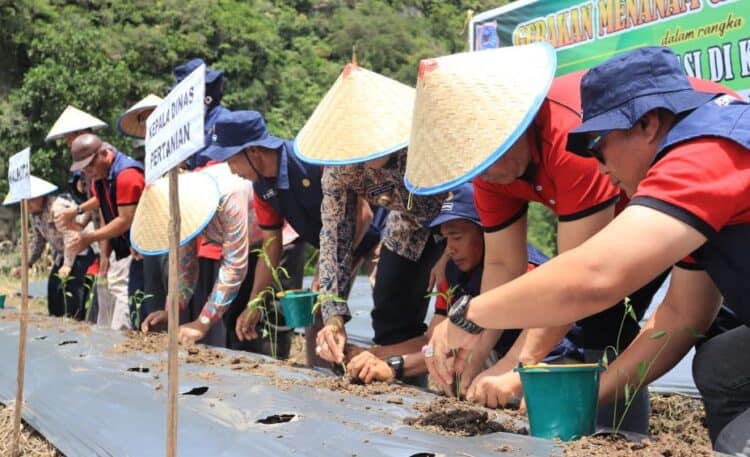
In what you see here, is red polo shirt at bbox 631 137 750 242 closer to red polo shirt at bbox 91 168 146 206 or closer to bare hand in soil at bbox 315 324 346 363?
bare hand in soil at bbox 315 324 346 363

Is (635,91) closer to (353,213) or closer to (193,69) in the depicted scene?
(353,213)

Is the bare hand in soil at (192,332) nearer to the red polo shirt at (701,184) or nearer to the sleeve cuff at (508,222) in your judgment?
the sleeve cuff at (508,222)

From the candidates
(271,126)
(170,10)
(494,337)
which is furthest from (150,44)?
(494,337)

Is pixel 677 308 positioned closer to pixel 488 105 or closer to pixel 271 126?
pixel 488 105

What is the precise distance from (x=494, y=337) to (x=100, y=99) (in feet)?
42.6

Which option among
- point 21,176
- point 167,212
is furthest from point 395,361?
point 21,176

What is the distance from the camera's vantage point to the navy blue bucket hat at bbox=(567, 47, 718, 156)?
1.52 meters

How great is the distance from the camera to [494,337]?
Result: 2264 mm

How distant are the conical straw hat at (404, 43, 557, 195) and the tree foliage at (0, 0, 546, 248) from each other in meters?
7.94

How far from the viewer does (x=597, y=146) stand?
1.60 metres

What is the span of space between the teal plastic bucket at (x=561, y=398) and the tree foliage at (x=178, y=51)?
8328mm

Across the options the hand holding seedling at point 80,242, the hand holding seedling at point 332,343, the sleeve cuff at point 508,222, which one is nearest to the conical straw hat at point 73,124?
the hand holding seedling at point 80,242

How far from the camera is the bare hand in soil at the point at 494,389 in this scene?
6.51 ft

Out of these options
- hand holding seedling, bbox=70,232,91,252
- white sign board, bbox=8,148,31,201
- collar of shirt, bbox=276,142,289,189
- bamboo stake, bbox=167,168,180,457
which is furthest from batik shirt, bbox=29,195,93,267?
bamboo stake, bbox=167,168,180,457
